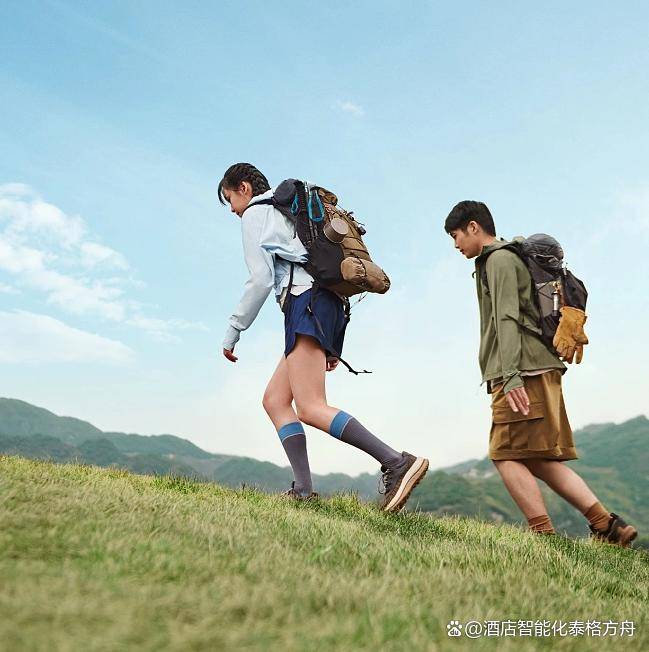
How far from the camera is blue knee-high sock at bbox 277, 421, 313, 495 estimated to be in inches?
257

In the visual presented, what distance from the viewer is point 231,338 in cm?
632

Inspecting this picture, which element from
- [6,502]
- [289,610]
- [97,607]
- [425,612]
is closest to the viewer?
[97,607]

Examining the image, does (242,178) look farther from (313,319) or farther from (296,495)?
(296,495)

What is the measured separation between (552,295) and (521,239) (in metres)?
0.68

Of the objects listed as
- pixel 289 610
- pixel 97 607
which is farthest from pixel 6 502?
pixel 289 610

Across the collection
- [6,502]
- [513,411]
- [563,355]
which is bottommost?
[6,502]

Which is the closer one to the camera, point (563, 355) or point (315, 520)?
→ point (315, 520)

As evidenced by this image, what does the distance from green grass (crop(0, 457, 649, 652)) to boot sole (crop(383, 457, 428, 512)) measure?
73 centimetres

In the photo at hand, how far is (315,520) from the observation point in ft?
15.2

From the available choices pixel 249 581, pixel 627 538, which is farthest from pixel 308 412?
pixel 627 538

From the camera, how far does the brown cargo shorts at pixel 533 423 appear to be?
623cm

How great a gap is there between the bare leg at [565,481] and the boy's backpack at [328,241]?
2.33 meters

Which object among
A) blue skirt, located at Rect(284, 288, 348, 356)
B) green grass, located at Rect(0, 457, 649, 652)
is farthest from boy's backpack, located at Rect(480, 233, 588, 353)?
green grass, located at Rect(0, 457, 649, 652)

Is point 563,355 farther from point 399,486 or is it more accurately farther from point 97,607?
point 97,607
